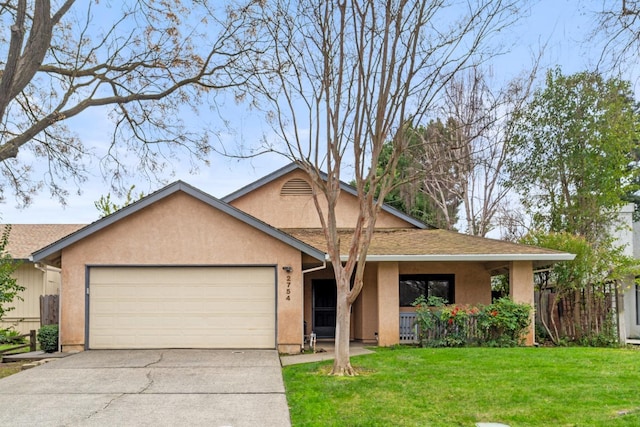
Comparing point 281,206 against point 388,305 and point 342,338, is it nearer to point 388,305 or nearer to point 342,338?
point 388,305

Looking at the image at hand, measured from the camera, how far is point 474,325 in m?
15.1

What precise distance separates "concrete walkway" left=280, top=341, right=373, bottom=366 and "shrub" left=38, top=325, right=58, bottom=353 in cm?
562

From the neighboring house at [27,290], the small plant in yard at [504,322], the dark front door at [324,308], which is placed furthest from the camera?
the neighboring house at [27,290]

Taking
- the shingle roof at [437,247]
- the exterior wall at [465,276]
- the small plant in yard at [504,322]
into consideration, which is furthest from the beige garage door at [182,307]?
the small plant in yard at [504,322]

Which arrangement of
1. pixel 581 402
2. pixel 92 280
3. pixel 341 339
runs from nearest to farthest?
pixel 581 402, pixel 341 339, pixel 92 280

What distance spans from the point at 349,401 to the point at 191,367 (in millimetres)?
4526

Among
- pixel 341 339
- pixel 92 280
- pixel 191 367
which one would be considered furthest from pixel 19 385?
pixel 341 339

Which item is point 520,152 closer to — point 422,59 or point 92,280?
point 422,59

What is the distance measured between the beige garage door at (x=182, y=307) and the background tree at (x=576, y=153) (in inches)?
517

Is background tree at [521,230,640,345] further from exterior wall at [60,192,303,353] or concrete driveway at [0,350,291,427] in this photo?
concrete driveway at [0,350,291,427]

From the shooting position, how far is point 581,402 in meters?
8.27

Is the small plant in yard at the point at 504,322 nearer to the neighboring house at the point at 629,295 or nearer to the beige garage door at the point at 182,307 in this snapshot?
the neighboring house at the point at 629,295

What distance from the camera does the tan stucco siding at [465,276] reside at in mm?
17406

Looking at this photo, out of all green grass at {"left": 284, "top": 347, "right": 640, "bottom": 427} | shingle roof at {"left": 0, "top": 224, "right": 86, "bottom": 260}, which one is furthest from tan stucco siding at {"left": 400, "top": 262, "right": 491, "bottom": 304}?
shingle roof at {"left": 0, "top": 224, "right": 86, "bottom": 260}
